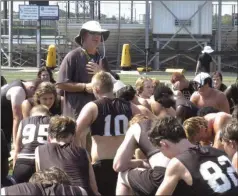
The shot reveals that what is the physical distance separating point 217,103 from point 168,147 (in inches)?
143

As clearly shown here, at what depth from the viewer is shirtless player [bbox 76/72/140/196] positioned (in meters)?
5.93

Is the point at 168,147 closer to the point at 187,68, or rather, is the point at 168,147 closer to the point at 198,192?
the point at 198,192

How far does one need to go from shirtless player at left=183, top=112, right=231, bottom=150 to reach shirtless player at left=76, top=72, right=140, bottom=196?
702mm

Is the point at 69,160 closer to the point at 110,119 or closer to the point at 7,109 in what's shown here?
the point at 110,119

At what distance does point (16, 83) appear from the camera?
734 cm

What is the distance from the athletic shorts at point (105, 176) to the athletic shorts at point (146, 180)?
0.81 metres

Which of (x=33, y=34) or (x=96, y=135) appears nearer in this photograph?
(x=96, y=135)

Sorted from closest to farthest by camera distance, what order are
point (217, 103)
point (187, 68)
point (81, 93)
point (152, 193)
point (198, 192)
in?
point (198, 192), point (152, 193), point (81, 93), point (217, 103), point (187, 68)

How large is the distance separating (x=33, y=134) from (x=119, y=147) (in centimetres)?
82

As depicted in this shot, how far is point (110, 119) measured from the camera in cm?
595

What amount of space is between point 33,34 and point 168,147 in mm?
31034

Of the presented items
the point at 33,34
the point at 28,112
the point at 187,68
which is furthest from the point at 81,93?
the point at 33,34

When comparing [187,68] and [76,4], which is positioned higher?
[76,4]

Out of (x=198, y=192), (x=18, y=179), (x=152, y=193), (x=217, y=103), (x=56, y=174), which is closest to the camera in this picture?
(x=56, y=174)
